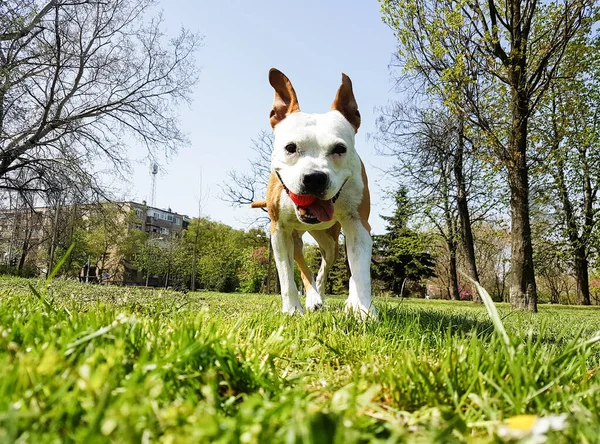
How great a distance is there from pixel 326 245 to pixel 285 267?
51.8 inches

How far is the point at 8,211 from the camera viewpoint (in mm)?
18875

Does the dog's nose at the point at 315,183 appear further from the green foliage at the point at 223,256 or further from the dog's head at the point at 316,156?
the green foliage at the point at 223,256

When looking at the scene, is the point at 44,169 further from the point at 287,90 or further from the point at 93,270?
the point at 93,270

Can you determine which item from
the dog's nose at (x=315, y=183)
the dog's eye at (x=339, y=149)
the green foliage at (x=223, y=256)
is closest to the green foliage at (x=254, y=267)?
the green foliage at (x=223, y=256)

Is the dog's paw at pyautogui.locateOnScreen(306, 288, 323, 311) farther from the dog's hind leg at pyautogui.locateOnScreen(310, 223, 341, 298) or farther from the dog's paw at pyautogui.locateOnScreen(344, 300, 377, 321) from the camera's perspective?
the dog's paw at pyautogui.locateOnScreen(344, 300, 377, 321)

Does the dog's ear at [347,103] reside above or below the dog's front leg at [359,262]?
above

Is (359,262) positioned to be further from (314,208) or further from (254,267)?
(254,267)

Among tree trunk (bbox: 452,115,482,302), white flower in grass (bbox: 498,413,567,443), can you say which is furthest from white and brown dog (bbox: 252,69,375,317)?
tree trunk (bbox: 452,115,482,302)

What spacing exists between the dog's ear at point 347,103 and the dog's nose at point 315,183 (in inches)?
36.1

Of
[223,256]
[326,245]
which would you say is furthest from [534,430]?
[223,256]

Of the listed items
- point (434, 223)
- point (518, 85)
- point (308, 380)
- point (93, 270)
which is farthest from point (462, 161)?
point (93, 270)

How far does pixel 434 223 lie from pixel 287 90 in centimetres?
1909

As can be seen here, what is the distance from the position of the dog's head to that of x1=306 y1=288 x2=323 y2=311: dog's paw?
1406mm

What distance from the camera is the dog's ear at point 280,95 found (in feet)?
12.9
